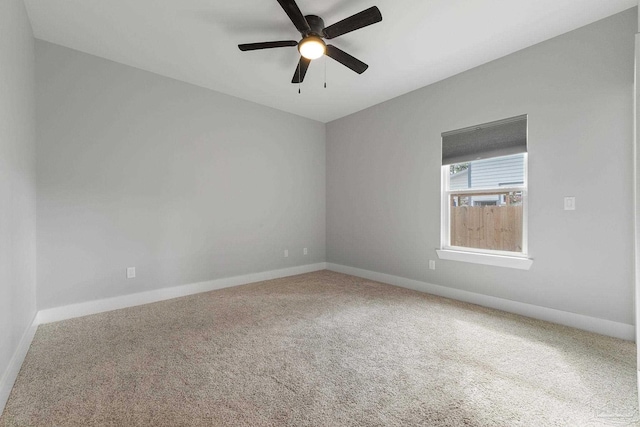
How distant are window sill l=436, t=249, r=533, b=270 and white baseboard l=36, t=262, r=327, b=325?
2392 mm

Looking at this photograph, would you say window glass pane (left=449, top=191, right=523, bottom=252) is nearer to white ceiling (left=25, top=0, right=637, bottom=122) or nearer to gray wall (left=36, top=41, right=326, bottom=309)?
white ceiling (left=25, top=0, right=637, bottom=122)

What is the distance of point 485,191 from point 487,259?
0.76 m

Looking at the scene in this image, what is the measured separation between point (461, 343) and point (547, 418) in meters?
0.80

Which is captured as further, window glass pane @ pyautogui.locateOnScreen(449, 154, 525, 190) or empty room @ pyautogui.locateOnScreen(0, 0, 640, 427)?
window glass pane @ pyautogui.locateOnScreen(449, 154, 525, 190)

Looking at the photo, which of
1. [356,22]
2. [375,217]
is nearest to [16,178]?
[356,22]

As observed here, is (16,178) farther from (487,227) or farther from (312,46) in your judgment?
(487,227)

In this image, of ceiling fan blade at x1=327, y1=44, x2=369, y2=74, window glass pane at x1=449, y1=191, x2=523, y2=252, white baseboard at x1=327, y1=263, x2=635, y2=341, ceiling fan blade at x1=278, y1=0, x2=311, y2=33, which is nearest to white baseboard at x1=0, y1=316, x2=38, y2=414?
ceiling fan blade at x1=278, y1=0, x2=311, y2=33

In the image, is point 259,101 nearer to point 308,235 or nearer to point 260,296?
point 308,235

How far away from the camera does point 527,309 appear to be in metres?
2.76

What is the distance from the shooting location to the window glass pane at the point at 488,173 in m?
2.90

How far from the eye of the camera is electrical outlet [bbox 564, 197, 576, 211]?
249 cm

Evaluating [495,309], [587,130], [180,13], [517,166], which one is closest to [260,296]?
[495,309]

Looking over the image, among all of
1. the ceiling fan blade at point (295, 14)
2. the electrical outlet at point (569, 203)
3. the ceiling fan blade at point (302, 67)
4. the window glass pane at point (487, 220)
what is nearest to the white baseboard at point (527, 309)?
the window glass pane at point (487, 220)

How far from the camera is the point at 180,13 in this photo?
2.30 m
